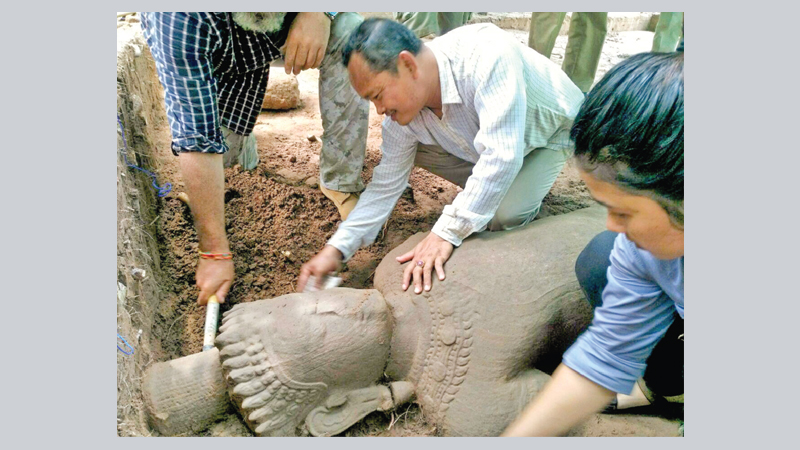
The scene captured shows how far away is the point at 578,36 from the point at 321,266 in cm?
215

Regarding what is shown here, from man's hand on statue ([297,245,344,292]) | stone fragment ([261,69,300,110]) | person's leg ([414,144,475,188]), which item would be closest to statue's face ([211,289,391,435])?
man's hand on statue ([297,245,344,292])

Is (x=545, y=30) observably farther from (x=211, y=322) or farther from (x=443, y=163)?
(x=211, y=322)

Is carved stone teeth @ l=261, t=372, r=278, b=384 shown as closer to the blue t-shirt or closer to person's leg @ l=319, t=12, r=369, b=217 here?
the blue t-shirt

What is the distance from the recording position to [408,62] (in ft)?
5.79

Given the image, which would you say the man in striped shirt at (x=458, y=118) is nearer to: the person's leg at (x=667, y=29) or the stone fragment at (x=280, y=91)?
the person's leg at (x=667, y=29)

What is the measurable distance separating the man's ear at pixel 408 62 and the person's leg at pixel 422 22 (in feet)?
3.31

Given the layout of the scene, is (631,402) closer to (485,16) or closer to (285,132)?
(285,132)

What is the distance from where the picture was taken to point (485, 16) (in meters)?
3.74

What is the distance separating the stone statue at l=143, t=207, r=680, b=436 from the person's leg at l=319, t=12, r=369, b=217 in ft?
2.83

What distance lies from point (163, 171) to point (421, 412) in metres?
1.55

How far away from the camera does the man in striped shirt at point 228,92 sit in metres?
1.81

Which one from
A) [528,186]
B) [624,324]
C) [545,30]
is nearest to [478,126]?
[528,186]

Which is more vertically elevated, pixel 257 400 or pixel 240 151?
pixel 240 151

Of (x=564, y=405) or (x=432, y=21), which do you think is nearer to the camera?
(x=564, y=405)
